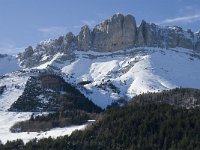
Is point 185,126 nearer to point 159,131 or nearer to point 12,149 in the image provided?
point 159,131

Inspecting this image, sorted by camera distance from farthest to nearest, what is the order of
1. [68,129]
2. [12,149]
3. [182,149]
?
[68,129]
[12,149]
[182,149]

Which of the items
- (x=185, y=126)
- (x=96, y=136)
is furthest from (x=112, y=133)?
(x=185, y=126)

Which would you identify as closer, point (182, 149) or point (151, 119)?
point (182, 149)

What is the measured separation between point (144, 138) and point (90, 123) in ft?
88.5

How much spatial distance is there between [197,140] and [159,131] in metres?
12.0

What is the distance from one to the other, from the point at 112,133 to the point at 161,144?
1379 centimetres

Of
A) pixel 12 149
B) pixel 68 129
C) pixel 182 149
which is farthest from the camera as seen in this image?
pixel 68 129

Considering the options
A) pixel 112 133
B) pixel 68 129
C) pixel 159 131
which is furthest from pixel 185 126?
pixel 68 129

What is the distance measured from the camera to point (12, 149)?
172625 mm

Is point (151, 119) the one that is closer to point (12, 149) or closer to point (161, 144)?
point (161, 144)

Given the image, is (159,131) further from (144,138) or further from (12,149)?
(12,149)

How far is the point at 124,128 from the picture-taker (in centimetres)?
17925

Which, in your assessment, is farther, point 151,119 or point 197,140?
point 151,119

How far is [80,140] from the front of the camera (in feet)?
561
